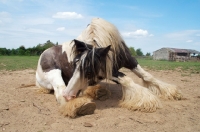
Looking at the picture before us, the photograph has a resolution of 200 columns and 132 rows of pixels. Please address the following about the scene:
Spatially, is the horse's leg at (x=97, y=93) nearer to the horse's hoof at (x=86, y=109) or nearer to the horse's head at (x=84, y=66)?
the horse's head at (x=84, y=66)

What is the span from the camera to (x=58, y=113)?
262 centimetres

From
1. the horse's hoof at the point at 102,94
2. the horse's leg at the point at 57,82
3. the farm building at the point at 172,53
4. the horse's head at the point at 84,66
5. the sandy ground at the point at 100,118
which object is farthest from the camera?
the farm building at the point at 172,53

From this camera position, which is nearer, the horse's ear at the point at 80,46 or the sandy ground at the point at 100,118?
the sandy ground at the point at 100,118

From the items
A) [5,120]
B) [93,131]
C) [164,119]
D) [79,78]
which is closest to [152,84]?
[164,119]

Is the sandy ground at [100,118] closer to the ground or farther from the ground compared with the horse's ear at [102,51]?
closer to the ground

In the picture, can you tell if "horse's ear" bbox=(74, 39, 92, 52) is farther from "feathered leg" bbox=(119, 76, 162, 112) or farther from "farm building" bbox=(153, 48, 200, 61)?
"farm building" bbox=(153, 48, 200, 61)

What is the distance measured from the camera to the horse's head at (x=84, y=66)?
256 centimetres

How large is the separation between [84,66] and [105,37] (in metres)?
0.73

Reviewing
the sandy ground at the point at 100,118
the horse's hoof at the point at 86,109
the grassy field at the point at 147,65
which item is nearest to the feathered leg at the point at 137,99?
the sandy ground at the point at 100,118

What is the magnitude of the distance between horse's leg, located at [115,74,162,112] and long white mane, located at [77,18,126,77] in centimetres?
44

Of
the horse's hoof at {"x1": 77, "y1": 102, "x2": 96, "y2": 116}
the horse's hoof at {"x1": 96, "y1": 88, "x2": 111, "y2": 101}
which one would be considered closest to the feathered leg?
the horse's hoof at {"x1": 96, "y1": 88, "x2": 111, "y2": 101}

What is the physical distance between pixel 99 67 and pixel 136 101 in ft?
2.67

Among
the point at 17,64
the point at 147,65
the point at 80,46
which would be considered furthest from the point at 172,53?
the point at 80,46

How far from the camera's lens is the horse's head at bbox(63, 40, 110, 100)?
2564 mm
